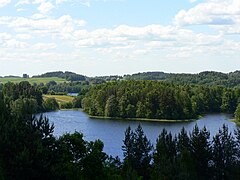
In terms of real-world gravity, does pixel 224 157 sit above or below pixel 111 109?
above

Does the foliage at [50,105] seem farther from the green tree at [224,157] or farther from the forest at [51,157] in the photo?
the forest at [51,157]

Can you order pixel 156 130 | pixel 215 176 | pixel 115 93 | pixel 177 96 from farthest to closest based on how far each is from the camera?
pixel 115 93 < pixel 177 96 < pixel 156 130 < pixel 215 176

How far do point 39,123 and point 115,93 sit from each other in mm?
95633

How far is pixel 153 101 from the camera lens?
117938 mm

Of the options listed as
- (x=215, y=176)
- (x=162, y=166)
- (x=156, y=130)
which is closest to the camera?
(x=162, y=166)

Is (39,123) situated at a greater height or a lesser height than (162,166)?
greater

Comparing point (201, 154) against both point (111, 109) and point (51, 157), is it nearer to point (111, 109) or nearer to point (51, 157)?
point (51, 157)

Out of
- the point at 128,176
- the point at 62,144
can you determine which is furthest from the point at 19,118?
the point at 128,176

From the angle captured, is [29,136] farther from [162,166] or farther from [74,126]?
[74,126]

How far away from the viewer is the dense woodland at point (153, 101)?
376ft

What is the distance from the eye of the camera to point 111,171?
29.5m

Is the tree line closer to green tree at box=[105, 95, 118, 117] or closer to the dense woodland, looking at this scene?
the dense woodland

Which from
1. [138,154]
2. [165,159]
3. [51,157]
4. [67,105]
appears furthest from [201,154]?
[67,105]

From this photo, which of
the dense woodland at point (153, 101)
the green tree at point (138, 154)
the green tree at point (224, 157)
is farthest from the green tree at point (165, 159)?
the dense woodland at point (153, 101)
